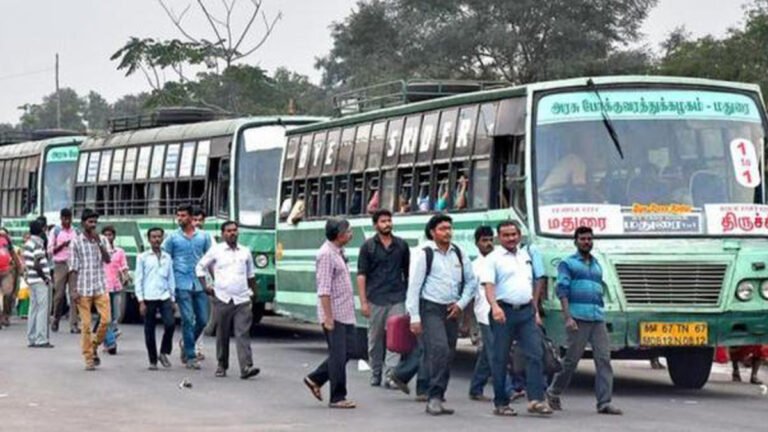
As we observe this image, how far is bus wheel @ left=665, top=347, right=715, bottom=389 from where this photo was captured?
18984 millimetres

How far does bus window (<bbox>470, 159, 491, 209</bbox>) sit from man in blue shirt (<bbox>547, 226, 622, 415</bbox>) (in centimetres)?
295

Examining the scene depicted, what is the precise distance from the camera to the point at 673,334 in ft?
57.7

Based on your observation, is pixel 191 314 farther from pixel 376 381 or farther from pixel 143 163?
pixel 143 163

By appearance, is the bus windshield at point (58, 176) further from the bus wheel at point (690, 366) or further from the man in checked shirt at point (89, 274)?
the bus wheel at point (690, 366)

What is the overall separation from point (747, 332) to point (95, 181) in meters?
19.1

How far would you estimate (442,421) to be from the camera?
1538 cm

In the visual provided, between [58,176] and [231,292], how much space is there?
19.3 meters

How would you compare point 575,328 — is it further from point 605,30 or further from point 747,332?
point 605,30

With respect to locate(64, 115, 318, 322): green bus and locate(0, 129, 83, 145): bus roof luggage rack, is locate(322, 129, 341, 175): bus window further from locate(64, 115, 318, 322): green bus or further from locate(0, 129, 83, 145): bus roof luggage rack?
locate(0, 129, 83, 145): bus roof luggage rack

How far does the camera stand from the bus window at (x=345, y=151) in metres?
23.5

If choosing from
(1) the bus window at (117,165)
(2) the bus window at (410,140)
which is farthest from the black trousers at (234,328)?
(1) the bus window at (117,165)

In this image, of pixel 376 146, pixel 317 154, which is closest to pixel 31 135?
pixel 317 154

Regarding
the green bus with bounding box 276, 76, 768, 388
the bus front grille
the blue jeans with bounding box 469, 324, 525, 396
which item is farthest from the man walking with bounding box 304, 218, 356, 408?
the bus front grille

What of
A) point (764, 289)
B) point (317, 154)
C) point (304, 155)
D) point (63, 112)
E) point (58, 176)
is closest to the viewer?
point (764, 289)
